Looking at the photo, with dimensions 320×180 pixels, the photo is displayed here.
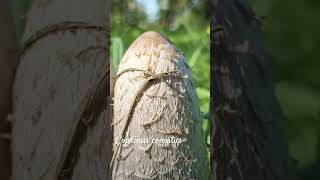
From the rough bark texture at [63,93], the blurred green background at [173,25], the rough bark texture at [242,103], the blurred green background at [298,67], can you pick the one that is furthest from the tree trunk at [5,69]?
the blurred green background at [298,67]

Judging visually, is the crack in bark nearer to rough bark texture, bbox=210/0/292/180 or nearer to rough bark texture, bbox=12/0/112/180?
rough bark texture, bbox=12/0/112/180

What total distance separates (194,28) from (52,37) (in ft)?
1.55

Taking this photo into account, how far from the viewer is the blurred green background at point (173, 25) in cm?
182

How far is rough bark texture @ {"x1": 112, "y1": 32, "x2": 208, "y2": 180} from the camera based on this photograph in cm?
181

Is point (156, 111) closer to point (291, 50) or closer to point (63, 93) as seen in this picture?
point (63, 93)

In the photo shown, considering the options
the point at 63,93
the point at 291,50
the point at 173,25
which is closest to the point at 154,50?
the point at 173,25

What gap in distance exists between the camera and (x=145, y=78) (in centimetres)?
182

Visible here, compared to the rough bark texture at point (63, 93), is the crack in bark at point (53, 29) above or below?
above

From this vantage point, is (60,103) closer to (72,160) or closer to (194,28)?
(72,160)

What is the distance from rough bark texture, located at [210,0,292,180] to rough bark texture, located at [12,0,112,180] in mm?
366

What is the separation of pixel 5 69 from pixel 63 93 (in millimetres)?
204

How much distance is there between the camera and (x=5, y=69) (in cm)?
185

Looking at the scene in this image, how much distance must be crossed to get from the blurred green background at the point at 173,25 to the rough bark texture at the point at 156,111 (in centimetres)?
3

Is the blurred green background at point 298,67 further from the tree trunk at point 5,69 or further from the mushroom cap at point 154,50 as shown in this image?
the tree trunk at point 5,69
